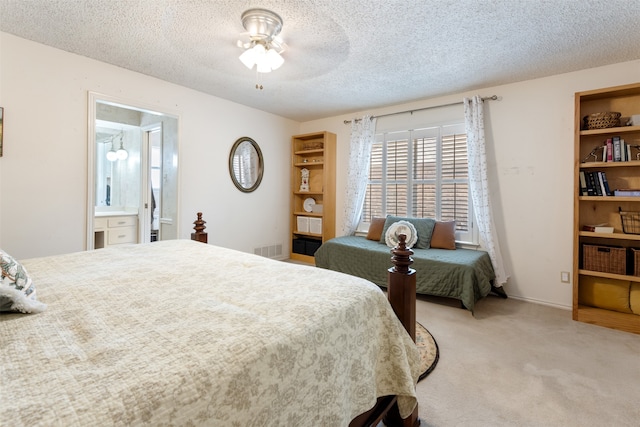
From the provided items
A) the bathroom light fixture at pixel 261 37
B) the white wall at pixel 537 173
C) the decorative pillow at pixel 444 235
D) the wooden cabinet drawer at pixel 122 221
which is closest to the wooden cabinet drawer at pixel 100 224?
the wooden cabinet drawer at pixel 122 221

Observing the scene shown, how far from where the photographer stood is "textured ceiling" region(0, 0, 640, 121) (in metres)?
2.04

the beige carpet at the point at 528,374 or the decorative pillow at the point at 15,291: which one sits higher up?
the decorative pillow at the point at 15,291

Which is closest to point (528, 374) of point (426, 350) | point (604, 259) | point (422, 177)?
point (426, 350)

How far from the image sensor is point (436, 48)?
256 cm

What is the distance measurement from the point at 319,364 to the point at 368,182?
3757 millimetres

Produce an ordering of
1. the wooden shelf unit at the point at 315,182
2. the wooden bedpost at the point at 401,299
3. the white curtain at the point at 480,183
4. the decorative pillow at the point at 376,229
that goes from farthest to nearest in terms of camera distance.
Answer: the wooden shelf unit at the point at 315,182, the decorative pillow at the point at 376,229, the white curtain at the point at 480,183, the wooden bedpost at the point at 401,299

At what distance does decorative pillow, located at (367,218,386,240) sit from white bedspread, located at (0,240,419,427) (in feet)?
8.71

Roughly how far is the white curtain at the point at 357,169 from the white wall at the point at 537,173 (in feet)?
4.71

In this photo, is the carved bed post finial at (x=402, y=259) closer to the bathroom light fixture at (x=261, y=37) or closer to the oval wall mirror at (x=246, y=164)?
the bathroom light fixture at (x=261, y=37)

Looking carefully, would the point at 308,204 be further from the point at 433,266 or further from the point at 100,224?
the point at 100,224

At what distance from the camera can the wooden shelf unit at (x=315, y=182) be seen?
15.7 feet

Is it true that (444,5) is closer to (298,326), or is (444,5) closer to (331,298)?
(331,298)

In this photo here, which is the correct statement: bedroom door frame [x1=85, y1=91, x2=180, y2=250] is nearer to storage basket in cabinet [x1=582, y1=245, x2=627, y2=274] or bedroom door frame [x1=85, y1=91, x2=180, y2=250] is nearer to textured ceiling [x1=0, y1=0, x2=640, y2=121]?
textured ceiling [x1=0, y1=0, x2=640, y2=121]

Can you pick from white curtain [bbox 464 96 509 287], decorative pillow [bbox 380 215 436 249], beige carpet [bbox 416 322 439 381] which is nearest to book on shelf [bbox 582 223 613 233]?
white curtain [bbox 464 96 509 287]
